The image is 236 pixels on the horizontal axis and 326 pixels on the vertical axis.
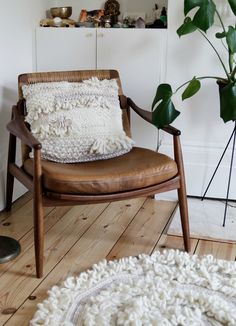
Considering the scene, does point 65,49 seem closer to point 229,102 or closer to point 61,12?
point 61,12

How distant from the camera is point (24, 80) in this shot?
273 cm

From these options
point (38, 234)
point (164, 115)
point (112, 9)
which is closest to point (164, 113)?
point (164, 115)

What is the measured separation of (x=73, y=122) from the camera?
2596mm

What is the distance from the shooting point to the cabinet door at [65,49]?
322 centimetres

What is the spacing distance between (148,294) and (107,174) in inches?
21.6

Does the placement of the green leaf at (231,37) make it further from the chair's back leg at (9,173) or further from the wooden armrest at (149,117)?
the chair's back leg at (9,173)

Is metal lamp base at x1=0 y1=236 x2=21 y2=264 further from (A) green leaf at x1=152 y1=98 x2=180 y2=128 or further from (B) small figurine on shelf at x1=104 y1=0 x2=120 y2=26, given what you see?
(B) small figurine on shelf at x1=104 y1=0 x2=120 y2=26

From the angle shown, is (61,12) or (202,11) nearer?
(202,11)

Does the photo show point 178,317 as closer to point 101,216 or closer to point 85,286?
point 85,286

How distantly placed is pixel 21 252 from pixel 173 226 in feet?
2.69

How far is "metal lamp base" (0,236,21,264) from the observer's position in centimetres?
242

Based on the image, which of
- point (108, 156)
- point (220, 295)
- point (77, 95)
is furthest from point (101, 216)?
point (220, 295)

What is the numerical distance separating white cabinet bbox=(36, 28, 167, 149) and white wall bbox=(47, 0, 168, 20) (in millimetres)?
366

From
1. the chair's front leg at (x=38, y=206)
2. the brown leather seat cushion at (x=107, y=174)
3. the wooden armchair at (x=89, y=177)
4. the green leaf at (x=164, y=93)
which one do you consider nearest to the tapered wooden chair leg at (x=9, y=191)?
the wooden armchair at (x=89, y=177)
